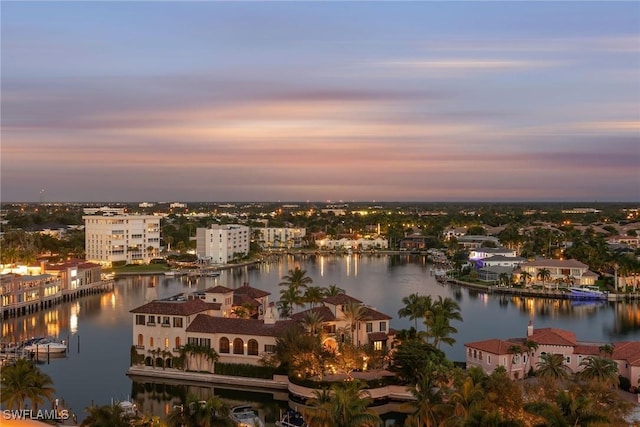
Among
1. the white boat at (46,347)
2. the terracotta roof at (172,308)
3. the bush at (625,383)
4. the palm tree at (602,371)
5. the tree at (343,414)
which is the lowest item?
the white boat at (46,347)

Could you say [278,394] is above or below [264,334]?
below

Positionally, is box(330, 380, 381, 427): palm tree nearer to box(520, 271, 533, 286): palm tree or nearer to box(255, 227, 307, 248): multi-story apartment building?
box(520, 271, 533, 286): palm tree

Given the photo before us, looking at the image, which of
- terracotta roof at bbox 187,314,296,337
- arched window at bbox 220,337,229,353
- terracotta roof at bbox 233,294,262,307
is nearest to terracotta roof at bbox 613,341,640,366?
terracotta roof at bbox 187,314,296,337

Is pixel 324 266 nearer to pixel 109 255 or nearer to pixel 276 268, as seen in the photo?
pixel 276 268

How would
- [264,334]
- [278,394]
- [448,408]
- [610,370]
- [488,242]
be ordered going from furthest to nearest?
[488,242]
[264,334]
[278,394]
[610,370]
[448,408]

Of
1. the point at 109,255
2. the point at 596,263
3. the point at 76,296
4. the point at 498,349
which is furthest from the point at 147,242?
the point at 498,349

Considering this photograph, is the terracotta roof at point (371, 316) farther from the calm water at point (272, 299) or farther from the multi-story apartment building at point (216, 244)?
the multi-story apartment building at point (216, 244)

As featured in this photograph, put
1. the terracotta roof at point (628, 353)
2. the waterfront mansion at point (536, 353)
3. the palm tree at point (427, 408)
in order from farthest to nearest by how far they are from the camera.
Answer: the waterfront mansion at point (536, 353) → the terracotta roof at point (628, 353) → the palm tree at point (427, 408)

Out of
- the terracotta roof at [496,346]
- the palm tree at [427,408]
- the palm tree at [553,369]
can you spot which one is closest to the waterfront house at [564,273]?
the terracotta roof at [496,346]
